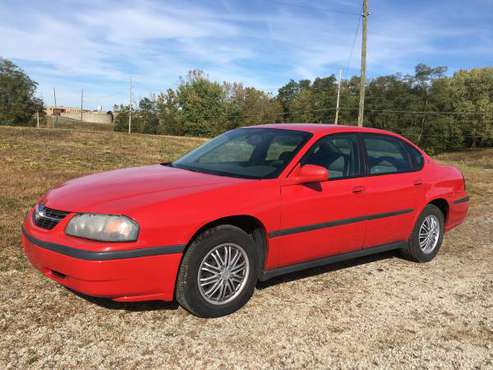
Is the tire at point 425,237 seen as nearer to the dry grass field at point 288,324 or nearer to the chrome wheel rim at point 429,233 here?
the chrome wheel rim at point 429,233

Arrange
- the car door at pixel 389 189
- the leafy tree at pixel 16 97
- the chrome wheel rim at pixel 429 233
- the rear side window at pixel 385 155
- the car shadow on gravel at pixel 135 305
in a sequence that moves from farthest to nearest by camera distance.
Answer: the leafy tree at pixel 16 97
the chrome wheel rim at pixel 429 233
the rear side window at pixel 385 155
the car door at pixel 389 189
the car shadow on gravel at pixel 135 305

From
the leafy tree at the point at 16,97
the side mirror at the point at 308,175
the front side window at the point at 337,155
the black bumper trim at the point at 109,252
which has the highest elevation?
the leafy tree at the point at 16,97

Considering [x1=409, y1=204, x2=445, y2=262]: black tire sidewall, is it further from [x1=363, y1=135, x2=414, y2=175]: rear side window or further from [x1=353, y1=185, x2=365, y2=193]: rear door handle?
[x1=353, y1=185, x2=365, y2=193]: rear door handle

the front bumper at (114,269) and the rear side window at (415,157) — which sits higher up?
the rear side window at (415,157)

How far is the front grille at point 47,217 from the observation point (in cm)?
325

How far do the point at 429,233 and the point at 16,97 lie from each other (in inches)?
2930

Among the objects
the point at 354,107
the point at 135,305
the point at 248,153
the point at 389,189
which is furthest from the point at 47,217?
the point at 354,107

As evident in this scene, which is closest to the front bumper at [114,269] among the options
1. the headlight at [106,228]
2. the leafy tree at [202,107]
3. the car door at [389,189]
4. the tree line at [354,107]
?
the headlight at [106,228]

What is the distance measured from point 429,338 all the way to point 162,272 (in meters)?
1.98

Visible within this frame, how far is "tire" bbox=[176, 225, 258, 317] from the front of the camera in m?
3.27

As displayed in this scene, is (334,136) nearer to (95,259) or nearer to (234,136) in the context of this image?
(234,136)

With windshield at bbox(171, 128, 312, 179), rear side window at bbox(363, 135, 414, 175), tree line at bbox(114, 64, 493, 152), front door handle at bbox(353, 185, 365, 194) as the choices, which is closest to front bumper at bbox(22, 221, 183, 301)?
windshield at bbox(171, 128, 312, 179)

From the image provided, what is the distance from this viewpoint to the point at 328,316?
359cm

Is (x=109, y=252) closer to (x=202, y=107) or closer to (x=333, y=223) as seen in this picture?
(x=333, y=223)
